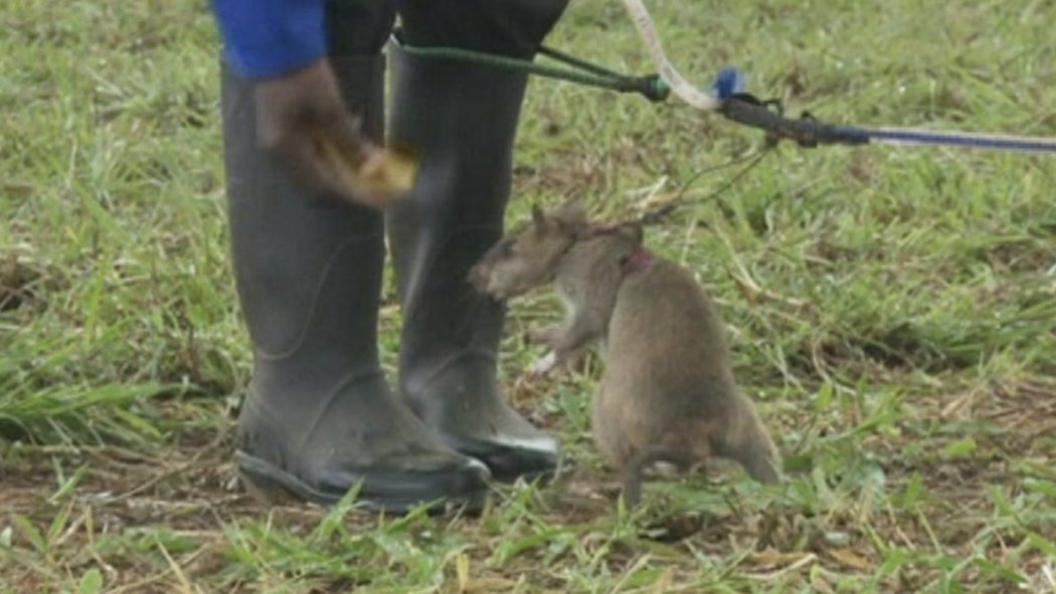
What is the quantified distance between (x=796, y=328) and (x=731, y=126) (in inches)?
67.1

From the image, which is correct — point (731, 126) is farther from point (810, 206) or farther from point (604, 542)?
point (604, 542)

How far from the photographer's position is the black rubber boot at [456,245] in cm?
369

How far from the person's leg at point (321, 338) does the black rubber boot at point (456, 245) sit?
0.13m

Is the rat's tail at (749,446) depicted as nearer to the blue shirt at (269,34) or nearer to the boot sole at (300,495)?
the boot sole at (300,495)

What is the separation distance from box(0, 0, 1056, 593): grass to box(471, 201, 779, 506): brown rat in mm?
66

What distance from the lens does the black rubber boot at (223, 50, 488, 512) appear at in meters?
3.49

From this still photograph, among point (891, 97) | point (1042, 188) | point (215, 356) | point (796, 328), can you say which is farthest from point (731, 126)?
point (215, 356)

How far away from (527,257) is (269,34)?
1030 millimetres

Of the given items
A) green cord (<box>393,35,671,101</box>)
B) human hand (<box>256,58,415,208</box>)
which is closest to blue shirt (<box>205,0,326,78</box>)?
human hand (<box>256,58,415,208</box>)

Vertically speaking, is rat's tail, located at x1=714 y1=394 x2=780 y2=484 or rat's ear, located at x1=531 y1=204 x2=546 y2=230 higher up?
rat's ear, located at x1=531 y1=204 x2=546 y2=230

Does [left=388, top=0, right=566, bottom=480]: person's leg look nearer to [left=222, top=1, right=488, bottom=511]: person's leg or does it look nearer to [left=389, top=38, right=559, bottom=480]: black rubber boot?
[left=389, top=38, right=559, bottom=480]: black rubber boot

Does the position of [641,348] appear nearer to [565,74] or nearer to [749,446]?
[749,446]

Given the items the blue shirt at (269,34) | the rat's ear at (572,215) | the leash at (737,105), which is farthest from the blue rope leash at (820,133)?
the blue shirt at (269,34)

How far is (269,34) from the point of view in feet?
8.89
